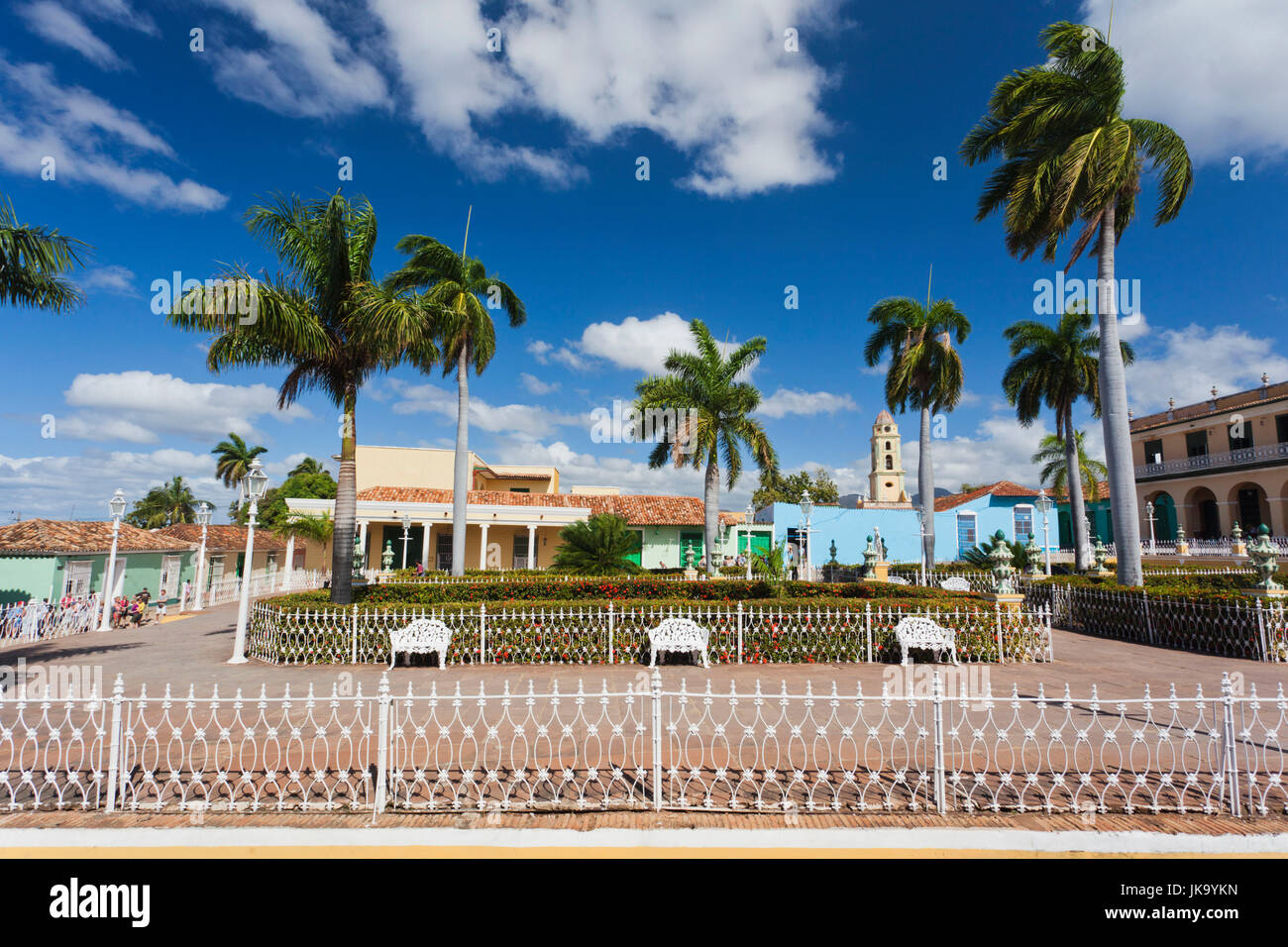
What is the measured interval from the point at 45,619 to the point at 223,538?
1751cm

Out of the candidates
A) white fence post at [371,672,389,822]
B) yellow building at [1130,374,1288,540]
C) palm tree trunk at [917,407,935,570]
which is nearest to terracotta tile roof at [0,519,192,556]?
white fence post at [371,672,389,822]

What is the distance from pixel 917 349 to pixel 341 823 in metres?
22.8

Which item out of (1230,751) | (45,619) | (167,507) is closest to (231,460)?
(167,507)

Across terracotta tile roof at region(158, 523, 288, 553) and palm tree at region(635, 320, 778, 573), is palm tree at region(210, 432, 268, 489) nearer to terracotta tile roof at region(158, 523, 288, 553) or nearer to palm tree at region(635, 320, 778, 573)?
terracotta tile roof at region(158, 523, 288, 553)

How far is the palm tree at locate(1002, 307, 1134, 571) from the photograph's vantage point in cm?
2192

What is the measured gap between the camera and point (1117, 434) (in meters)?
13.8

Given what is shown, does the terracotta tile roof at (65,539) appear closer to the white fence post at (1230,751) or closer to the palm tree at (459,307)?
the palm tree at (459,307)

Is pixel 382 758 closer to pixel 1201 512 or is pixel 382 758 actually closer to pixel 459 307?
pixel 459 307

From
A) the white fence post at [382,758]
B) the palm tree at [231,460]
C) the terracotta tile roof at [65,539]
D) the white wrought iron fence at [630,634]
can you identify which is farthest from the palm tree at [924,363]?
the palm tree at [231,460]

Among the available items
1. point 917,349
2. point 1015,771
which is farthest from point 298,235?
point 917,349

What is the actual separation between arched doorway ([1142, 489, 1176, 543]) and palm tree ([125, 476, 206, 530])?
70.9 metres

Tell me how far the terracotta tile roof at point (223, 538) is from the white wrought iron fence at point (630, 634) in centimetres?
2061

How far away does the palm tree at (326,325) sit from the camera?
10.3m
